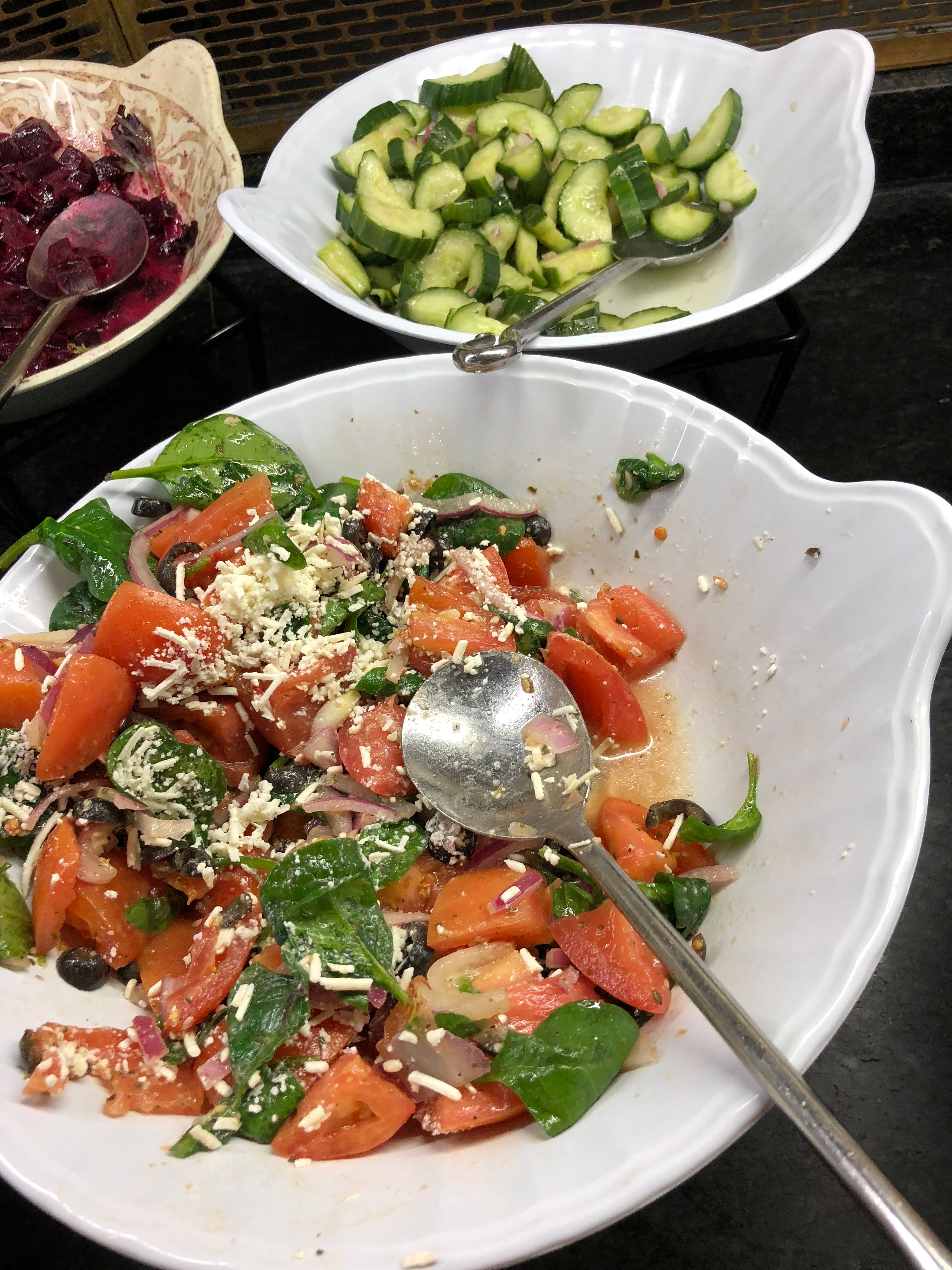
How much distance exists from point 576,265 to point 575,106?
0.53 metres

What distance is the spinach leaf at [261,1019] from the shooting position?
953mm

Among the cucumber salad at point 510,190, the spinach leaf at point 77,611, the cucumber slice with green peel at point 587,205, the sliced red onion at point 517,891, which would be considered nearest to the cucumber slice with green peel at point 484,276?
the cucumber salad at point 510,190

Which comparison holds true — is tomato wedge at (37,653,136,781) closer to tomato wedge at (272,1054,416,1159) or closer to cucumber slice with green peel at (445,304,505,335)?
tomato wedge at (272,1054,416,1159)

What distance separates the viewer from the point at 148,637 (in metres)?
1.15

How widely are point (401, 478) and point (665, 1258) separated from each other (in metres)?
1.27

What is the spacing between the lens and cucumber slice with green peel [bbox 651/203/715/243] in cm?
187

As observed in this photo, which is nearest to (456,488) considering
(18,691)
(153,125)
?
(18,691)

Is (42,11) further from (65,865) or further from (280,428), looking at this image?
(65,865)

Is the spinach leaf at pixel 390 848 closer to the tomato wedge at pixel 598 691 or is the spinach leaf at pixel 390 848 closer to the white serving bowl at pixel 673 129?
the tomato wedge at pixel 598 691

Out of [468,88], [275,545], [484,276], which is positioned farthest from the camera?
[468,88]

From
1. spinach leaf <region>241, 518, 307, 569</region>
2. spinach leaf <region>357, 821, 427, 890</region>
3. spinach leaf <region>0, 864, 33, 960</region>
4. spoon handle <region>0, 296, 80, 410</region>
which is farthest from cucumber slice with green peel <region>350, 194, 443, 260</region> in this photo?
spinach leaf <region>0, 864, 33, 960</region>

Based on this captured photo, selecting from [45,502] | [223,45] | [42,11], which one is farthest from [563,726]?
[42,11]

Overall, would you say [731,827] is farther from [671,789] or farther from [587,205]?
[587,205]

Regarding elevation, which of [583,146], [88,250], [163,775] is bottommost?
[163,775]
